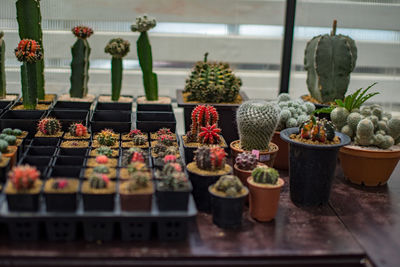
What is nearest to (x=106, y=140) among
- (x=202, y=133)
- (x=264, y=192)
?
(x=202, y=133)

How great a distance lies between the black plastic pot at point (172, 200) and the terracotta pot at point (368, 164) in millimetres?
1646

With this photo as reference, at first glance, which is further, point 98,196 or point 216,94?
point 216,94

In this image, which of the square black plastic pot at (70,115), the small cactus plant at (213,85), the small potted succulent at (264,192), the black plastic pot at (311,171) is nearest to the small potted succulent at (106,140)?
the square black plastic pot at (70,115)

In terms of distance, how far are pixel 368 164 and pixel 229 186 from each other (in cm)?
143

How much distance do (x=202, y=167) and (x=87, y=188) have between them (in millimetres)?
844

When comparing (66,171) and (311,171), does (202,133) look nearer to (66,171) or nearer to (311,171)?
(311,171)

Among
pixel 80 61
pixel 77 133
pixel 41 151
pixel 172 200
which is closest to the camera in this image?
pixel 172 200

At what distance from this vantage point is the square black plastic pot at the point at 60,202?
108 inches

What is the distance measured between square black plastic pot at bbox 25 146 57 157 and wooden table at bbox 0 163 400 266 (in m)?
0.87

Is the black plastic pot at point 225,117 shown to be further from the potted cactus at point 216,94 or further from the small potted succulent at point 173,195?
the small potted succulent at point 173,195

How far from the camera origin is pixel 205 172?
127 inches

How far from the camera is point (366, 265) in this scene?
9.12ft

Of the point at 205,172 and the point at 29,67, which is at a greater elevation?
the point at 29,67

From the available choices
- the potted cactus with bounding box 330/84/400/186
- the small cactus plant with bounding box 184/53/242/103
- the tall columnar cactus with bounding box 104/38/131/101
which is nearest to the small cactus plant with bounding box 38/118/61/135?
the tall columnar cactus with bounding box 104/38/131/101
